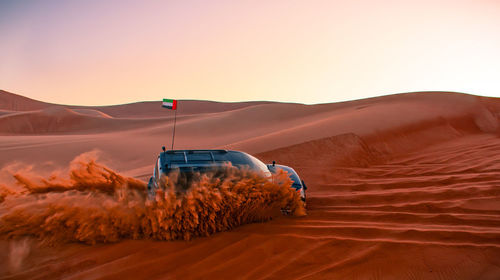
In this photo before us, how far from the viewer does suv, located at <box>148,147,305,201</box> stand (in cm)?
487

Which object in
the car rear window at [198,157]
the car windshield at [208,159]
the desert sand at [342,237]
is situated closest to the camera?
the desert sand at [342,237]

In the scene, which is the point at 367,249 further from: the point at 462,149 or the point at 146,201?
the point at 462,149

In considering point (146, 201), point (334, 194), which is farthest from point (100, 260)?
point (334, 194)

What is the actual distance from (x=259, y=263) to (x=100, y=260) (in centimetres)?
180

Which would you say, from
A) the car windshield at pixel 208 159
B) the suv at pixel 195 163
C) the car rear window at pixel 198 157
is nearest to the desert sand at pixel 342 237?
the suv at pixel 195 163

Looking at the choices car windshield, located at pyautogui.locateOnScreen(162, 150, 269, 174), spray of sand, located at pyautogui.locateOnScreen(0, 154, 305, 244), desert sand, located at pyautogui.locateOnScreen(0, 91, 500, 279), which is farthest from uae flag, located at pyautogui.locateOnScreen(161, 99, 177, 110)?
spray of sand, located at pyautogui.locateOnScreen(0, 154, 305, 244)

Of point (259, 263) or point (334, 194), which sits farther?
point (334, 194)

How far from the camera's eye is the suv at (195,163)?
4.87 metres

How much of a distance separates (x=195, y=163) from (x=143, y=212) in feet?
3.11

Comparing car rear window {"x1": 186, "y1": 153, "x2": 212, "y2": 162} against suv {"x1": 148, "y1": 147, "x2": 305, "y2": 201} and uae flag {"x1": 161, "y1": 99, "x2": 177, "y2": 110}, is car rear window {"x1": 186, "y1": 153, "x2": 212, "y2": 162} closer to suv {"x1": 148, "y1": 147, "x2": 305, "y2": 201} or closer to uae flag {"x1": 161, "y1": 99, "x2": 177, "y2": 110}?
suv {"x1": 148, "y1": 147, "x2": 305, "y2": 201}

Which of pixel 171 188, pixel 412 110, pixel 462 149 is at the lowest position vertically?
pixel 171 188

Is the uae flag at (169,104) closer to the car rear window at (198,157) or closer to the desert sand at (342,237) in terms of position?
the desert sand at (342,237)

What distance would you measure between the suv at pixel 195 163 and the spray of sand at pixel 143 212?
142 millimetres

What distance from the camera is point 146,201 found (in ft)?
15.5
